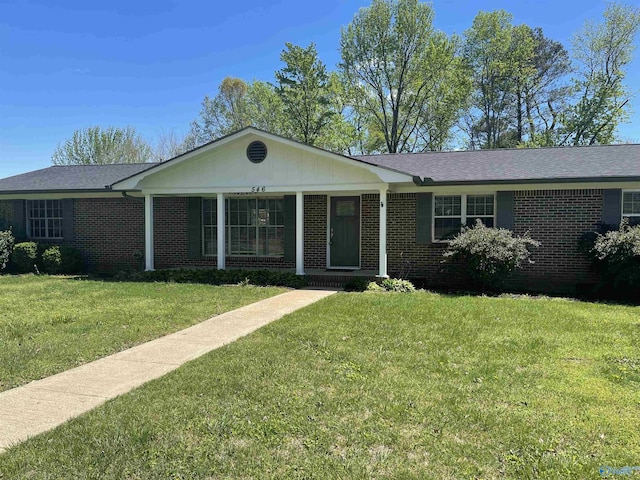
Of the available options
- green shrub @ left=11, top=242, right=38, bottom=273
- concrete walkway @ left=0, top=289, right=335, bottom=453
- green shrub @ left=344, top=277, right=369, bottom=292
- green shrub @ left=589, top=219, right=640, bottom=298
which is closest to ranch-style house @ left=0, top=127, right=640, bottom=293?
green shrub @ left=344, top=277, right=369, bottom=292

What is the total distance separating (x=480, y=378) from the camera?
14.6 feet

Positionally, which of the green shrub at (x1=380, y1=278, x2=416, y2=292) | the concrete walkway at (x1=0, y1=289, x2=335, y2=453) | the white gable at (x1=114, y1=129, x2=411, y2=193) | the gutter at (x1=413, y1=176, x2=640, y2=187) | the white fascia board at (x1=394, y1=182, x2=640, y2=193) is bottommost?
the concrete walkway at (x1=0, y1=289, x2=335, y2=453)

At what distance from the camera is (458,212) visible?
11.5 m

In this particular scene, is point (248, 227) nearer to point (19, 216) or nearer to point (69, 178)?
point (69, 178)

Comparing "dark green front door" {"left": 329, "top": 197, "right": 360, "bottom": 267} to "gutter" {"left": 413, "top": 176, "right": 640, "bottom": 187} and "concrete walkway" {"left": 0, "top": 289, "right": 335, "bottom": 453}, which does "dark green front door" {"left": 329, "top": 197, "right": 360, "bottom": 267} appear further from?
"concrete walkway" {"left": 0, "top": 289, "right": 335, "bottom": 453}

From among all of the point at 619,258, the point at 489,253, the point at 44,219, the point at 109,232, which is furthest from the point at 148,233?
the point at 619,258

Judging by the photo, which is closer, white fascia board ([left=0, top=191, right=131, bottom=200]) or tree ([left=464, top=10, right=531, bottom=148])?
white fascia board ([left=0, top=191, right=131, bottom=200])

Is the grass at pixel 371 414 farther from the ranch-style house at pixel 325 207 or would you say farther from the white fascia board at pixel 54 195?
the white fascia board at pixel 54 195

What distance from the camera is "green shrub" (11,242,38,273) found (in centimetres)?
1358

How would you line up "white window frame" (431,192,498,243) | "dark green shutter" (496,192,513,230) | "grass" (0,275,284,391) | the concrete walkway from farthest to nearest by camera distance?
"white window frame" (431,192,498,243) < "dark green shutter" (496,192,513,230) < "grass" (0,275,284,391) < the concrete walkway

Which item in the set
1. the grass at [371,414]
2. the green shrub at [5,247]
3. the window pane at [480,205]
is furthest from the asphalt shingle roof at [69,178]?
the grass at [371,414]

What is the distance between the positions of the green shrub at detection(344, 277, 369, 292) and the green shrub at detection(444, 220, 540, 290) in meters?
2.02

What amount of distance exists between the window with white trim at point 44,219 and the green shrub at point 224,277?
4.04 meters

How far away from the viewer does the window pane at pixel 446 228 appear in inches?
450
